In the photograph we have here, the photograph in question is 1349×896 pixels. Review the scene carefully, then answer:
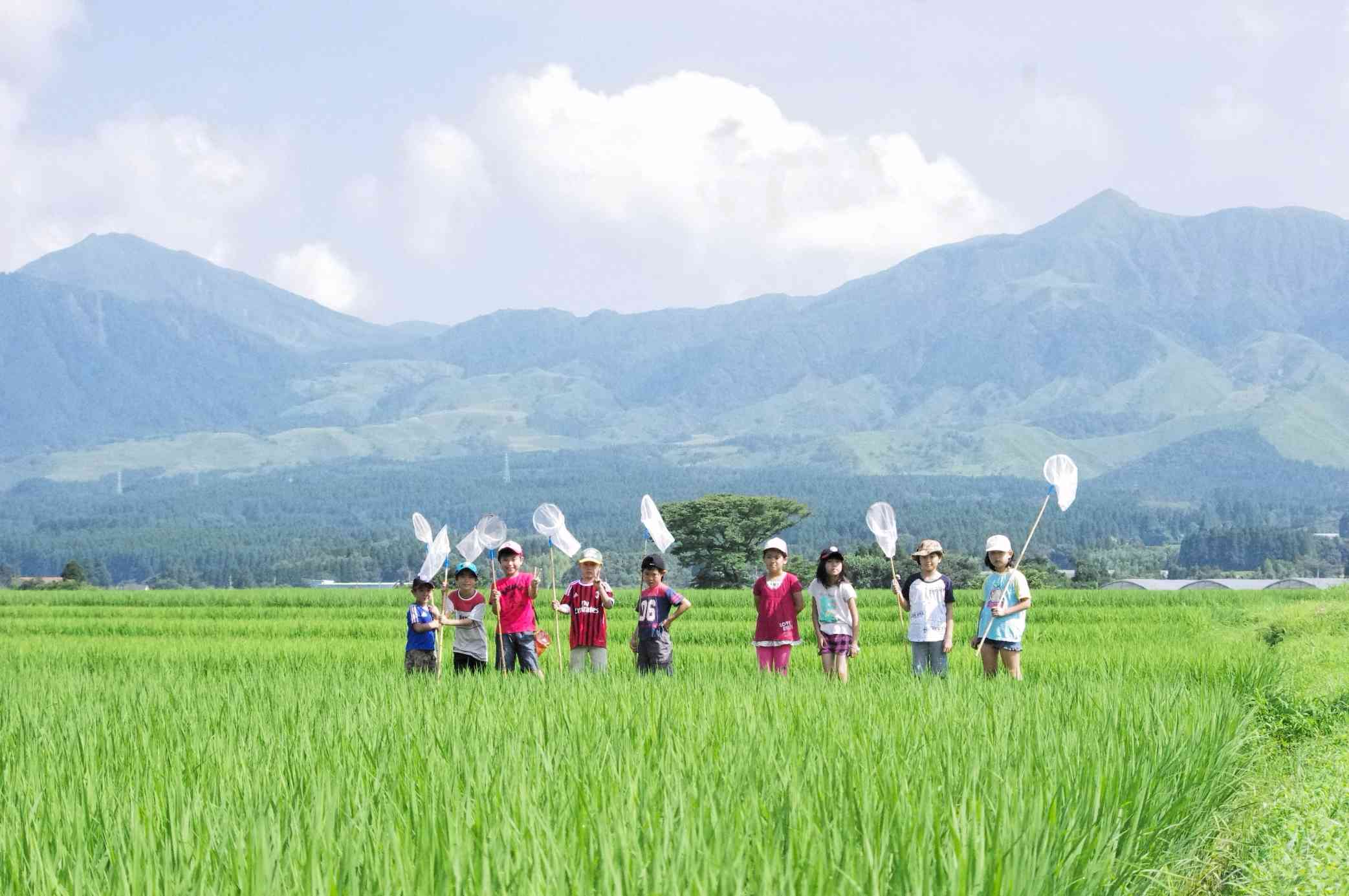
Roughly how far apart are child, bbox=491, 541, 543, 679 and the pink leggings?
173 centimetres

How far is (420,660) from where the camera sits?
1146 centimetres

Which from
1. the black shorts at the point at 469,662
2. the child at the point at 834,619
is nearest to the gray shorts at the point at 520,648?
the black shorts at the point at 469,662

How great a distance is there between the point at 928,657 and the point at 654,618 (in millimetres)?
2154

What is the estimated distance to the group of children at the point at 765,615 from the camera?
10.5 meters

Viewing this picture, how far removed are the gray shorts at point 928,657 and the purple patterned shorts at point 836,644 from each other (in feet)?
Result: 1.68

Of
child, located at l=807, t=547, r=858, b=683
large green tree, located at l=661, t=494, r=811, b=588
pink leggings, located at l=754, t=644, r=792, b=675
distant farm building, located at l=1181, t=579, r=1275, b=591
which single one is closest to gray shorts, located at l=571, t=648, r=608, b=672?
pink leggings, located at l=754, t=644, r=792, b=675

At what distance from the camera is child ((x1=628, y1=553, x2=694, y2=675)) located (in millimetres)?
10789

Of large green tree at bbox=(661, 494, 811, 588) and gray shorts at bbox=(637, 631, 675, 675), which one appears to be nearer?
gray shorts at bbox=(637, 631, 675, 675)

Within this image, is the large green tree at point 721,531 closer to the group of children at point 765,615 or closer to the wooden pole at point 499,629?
the wooden pole at point 499,629

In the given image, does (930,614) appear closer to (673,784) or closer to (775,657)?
(775,657)

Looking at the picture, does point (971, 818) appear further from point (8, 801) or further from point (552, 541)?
point (552, 541)

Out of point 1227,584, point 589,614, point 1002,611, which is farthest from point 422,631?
point 1227,584

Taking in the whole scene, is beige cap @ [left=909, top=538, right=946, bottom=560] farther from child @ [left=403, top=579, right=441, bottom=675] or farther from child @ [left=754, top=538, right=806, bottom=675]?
child @ [left=403, top=579, right=441, bottom=675]

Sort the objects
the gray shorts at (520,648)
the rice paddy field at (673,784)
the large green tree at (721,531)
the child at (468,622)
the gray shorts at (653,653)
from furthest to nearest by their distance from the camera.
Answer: the large green tree at (721,531)
the gray shorts at (520,648)
the gray shorts at (653,653)
the child at (468,622)
the rice paddy field at (673,784)
